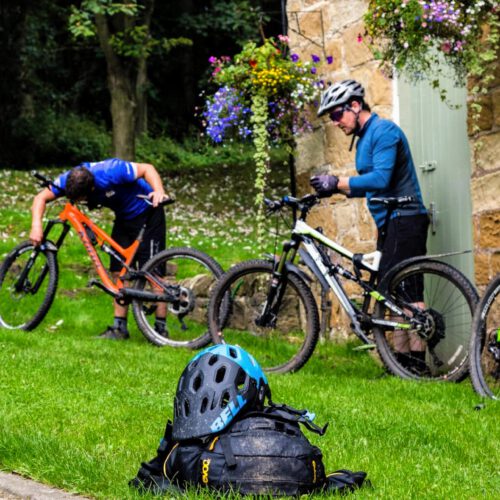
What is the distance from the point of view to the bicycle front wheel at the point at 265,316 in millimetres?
7270

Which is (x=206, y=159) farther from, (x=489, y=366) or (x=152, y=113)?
(x=489, y=366)

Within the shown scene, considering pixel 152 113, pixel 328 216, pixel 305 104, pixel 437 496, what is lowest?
pixel 437 496

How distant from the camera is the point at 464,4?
6.37 meters

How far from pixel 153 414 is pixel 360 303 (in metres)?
2.62

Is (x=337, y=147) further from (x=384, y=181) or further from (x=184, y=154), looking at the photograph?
(x=184, y=154)

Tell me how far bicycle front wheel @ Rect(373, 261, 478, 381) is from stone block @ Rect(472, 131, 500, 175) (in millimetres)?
738

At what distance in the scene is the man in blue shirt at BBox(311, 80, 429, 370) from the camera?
7109 millimetres

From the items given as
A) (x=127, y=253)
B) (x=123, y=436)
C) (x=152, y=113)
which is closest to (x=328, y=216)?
(x=127, y=253)

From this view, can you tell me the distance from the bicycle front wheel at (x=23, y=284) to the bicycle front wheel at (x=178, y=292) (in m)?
0.90

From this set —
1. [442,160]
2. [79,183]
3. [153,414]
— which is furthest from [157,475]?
[79,183]

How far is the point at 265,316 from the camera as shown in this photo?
7.45 m

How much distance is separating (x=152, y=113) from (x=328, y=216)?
83.6ft

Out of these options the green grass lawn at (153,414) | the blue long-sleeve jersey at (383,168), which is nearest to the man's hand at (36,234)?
the green grass lawn at (153,414)

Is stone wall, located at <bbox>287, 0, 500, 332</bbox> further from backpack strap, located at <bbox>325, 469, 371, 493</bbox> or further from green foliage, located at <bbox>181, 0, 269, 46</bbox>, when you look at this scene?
green foliage, located at <bbox>181, 0, 269, 46</bbox>
